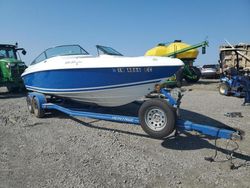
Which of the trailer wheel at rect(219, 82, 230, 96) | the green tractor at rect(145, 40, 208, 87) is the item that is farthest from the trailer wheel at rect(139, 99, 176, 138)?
the green tractor at rect(145, 40, 208, 87)

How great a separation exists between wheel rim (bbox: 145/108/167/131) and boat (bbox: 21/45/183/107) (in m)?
0.65

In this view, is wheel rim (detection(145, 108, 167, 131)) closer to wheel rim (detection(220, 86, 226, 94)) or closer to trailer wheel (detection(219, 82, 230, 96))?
trailer wheel (detection(219, 82, 230, 96))

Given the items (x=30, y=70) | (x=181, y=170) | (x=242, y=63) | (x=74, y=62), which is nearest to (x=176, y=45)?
(x=242, y=63)

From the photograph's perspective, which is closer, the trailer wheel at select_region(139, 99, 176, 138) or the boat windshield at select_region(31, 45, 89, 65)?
the trailer wheel at select_region(139, 99, 176, 138)

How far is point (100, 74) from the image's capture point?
21.0 ft

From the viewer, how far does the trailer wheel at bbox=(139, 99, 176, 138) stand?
201 inches

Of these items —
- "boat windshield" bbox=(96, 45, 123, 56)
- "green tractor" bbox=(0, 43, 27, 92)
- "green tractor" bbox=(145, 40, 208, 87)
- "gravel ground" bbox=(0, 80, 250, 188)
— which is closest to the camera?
"gravel ground" bbox=(0, 80, 250, 188)

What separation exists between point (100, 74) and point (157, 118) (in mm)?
1781

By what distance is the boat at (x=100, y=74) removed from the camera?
567cm

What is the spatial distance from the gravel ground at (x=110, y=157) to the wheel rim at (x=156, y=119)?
1.29ft

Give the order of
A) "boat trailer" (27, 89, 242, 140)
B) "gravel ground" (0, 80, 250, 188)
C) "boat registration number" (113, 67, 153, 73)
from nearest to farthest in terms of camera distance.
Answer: "gravel ground" (0, 80, 250, 188) → "boat trailer" (27, 89, 242, 140) → "boat registration number" (113, 67, 153, 73)

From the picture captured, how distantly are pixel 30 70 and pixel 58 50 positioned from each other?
1.57 metres

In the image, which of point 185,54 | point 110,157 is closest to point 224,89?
point 185,54

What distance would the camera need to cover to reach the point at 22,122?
25.5 ft
